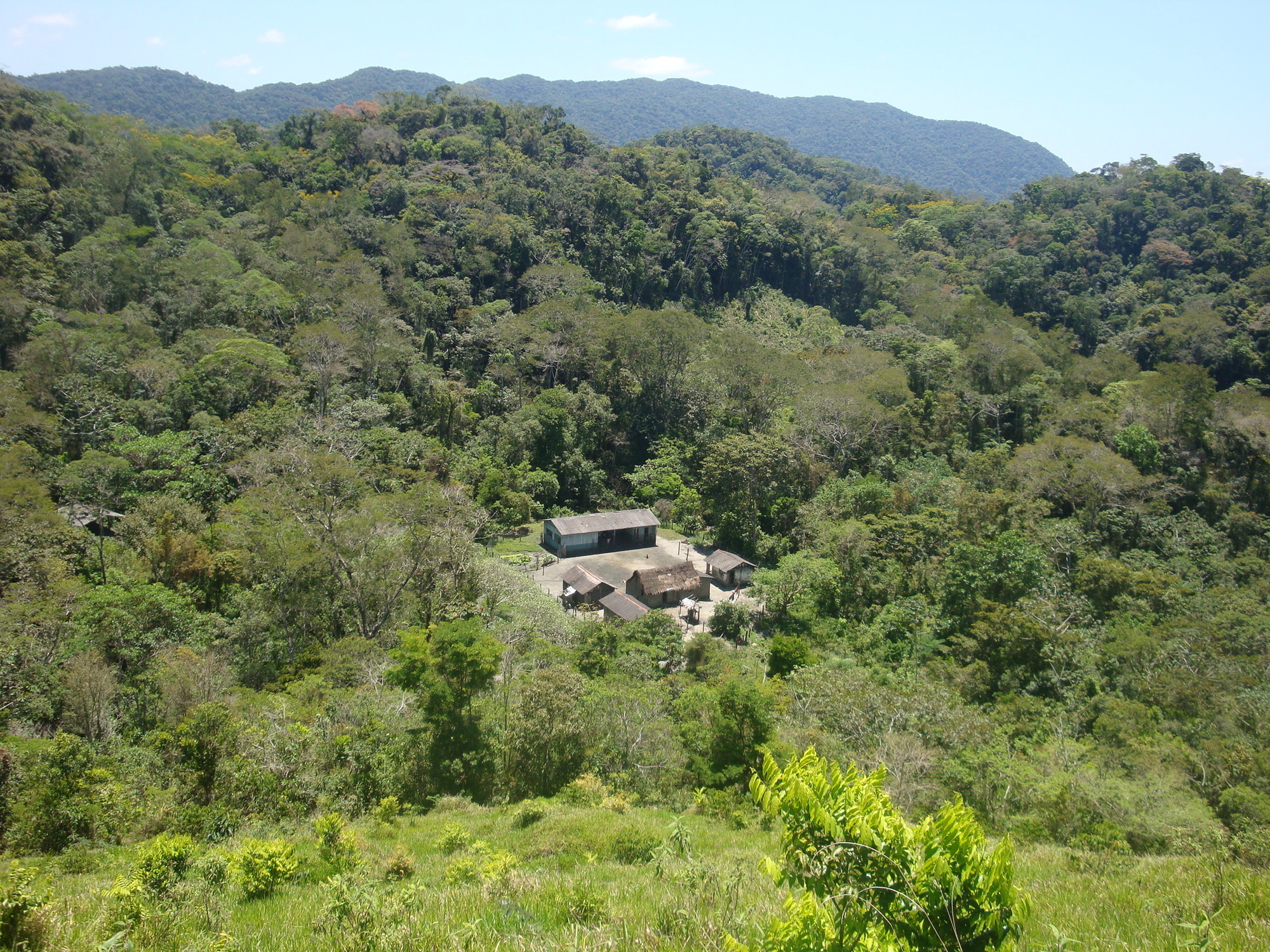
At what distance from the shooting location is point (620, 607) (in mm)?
23969

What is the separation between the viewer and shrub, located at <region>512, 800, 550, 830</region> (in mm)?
10258

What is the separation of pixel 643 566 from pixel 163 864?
902 inches

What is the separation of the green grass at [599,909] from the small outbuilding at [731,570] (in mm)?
19984

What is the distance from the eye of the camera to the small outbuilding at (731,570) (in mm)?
27469

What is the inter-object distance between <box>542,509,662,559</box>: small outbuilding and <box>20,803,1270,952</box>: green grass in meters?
22.0

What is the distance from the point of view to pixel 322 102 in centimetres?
13250

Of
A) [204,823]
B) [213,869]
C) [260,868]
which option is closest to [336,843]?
[260,868]

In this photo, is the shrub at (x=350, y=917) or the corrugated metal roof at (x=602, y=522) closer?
the shrub at (x=350, y=917)

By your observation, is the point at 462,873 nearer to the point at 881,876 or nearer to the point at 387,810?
the point at 387,810

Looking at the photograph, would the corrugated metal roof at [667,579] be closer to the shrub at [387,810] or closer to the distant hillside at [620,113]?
the shrub at [387,810]

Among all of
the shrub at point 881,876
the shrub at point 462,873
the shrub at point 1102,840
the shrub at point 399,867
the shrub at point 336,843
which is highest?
the shrub at point 881,876

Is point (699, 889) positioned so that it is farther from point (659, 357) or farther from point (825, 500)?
point (659, 357)

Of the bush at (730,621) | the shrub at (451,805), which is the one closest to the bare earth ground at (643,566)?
the bush at (730,621)

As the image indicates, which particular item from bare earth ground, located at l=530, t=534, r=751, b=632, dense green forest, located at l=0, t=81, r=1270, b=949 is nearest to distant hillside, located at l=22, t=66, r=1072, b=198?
dense green forest, located at l=0, t=81, r=1270, b=949
